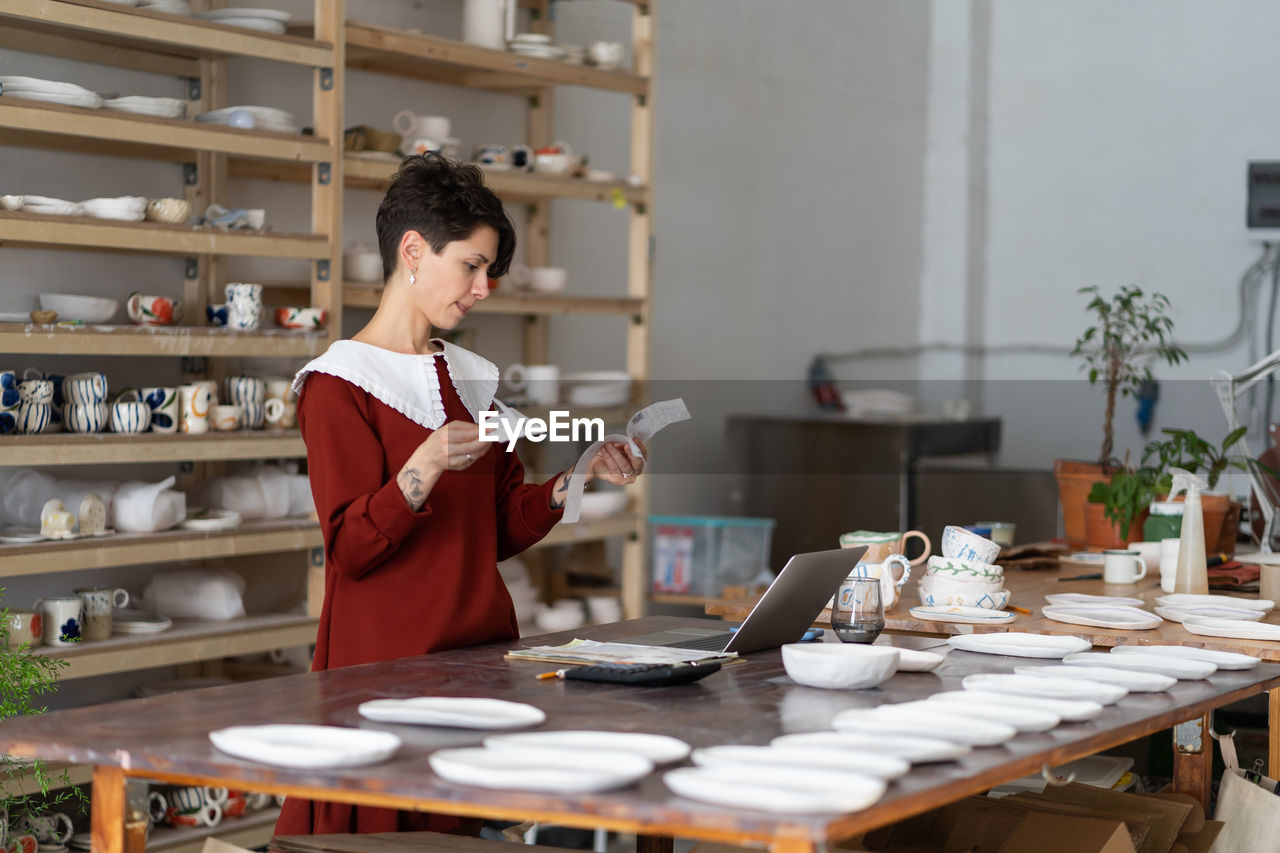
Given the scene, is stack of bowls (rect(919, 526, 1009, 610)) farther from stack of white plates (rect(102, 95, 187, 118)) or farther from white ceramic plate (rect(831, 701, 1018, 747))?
stack of white plates (rect(102, 95, 187, 118))

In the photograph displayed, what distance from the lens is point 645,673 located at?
1.84m

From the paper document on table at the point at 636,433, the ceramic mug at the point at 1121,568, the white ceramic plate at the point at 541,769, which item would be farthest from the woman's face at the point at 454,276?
the ceramic mug at the point at 1121,568

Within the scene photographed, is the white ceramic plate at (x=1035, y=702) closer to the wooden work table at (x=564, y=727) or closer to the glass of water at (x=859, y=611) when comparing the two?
the wooden work table at (x=564, y=727)

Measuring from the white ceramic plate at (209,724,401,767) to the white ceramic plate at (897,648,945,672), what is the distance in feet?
2.50

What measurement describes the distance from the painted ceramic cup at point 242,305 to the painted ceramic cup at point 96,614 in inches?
27.2

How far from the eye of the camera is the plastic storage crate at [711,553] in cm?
498

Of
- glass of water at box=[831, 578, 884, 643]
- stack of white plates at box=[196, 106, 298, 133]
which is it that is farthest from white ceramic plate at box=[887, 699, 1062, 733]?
stack of white plates at box=[196, 106, 298, 133]

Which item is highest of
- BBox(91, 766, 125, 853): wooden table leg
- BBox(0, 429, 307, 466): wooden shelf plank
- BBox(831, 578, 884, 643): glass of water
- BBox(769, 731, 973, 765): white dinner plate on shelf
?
BBox(0, 429, 307, 466): wooden shelf plank

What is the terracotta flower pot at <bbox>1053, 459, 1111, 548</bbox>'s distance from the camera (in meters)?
3.81

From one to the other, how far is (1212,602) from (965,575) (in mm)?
488

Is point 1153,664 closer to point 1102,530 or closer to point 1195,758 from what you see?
point 1195,758

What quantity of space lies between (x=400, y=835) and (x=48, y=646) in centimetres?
148

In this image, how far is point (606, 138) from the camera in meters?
5.11

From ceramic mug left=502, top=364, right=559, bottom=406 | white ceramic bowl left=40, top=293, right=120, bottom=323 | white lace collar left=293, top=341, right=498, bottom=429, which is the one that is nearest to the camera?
white lace collar left=293, top=341, right=498, bottom=429
